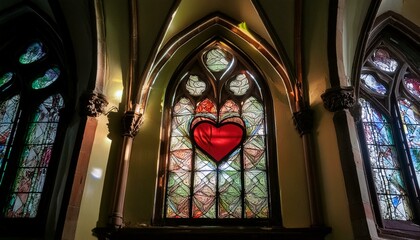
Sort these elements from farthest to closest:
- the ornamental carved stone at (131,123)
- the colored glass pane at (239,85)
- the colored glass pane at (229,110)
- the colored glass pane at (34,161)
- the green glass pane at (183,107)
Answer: the colored glass pane at (239,85), the green glass pane at (183,107), the colored glass pane at (229,110), the ornamental carved stone at (131,123), the colored glass pane at (34,161)

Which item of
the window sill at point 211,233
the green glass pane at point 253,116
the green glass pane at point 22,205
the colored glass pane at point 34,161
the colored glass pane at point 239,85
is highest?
the colored glass pane at point 239,85

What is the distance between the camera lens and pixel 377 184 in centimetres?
630

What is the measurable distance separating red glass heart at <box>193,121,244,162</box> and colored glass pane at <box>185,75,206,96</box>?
76 centimetres

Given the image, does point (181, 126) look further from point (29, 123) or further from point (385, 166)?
point (385, 166)

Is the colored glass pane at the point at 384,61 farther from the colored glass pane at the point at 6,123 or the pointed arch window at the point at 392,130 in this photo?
the colored glass pane at the point at 6,123

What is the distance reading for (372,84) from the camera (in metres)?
7.52

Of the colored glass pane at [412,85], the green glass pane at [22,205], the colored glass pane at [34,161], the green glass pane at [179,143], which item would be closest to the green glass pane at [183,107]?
the green glass pane at [179,143]

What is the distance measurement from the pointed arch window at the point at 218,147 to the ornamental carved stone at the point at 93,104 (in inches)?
48.3

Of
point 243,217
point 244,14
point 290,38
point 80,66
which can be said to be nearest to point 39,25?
point 80,66

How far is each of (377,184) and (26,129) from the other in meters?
5.90

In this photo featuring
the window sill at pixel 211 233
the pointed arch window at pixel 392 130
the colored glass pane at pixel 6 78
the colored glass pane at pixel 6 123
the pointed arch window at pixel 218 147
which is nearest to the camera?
the window sill at pixel 211 233

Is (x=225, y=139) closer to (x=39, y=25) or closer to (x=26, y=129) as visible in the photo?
(x=26, y=129)

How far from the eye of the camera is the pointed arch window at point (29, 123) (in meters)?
6.27

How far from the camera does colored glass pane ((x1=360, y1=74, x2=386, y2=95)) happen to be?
7434 millimetres
